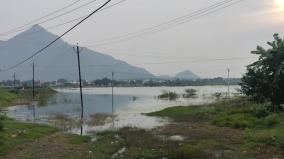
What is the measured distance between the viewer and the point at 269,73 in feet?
60.3

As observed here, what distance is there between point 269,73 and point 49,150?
37.6 feet

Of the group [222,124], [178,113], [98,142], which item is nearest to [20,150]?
[98,142]

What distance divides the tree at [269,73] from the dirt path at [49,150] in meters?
8.49

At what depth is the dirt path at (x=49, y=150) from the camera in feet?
65.9

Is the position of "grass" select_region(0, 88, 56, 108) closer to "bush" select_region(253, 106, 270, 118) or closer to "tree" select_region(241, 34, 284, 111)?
"bush" select_region(253, 106, 270, 118)

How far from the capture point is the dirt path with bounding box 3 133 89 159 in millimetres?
20094

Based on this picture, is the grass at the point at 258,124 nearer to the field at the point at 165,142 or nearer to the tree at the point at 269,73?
the field at the point at 165,142

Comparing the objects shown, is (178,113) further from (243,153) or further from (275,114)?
(243,153)

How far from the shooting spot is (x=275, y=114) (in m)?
30.0

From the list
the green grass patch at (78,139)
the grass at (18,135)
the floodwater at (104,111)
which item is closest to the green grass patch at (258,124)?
the floodwater at (104,111)

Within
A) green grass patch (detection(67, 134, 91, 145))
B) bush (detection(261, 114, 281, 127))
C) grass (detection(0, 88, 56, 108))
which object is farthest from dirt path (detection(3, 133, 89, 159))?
grass (detection(0, 88, 56, 108))

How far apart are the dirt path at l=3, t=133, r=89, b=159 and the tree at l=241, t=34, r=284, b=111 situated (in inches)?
334

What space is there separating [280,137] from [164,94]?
80706 millimetres

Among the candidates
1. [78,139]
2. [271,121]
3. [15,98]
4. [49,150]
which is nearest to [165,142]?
[78,139]
